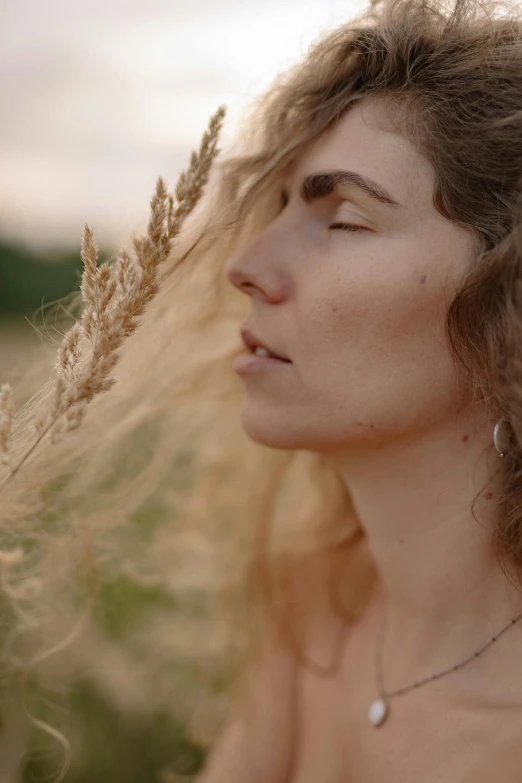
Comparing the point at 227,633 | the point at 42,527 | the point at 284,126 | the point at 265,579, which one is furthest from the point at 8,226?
the point at 227,633

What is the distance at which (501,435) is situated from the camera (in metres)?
1.77

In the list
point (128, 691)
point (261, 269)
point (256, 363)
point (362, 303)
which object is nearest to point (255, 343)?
point (256, 363)

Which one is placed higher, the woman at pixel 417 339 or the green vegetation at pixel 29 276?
the green vegetation at pixel 29 276

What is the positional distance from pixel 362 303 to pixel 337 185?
287 millimetres

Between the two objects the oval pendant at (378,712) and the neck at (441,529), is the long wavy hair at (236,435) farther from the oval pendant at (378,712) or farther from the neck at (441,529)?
the oval pendant at (378,712)

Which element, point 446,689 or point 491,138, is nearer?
point 491,138

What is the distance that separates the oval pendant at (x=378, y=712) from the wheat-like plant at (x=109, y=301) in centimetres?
128

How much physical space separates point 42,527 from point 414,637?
1083 mm

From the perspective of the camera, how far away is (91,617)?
260 cm

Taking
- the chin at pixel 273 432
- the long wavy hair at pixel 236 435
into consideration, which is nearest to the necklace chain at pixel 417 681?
the long wavy hair at pixel 236 435

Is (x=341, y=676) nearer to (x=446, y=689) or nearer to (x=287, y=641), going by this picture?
(x=287, y=641)

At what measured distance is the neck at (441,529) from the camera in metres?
1.85

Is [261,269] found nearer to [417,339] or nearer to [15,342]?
[417,339]

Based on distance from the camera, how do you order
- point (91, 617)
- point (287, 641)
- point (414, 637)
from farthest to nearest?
point (91, 617), point (287, 641), point (414, 637)
